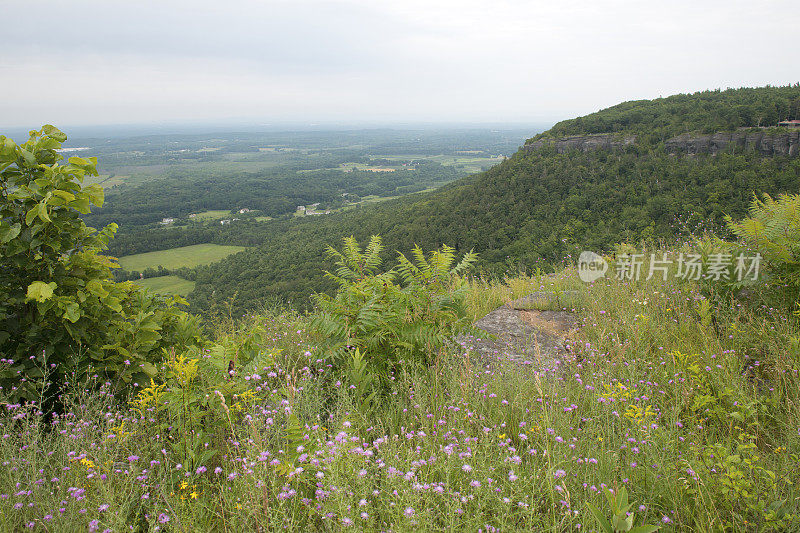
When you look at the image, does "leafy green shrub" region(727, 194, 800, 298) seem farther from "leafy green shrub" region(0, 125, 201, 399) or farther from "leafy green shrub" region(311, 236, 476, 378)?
"leafy green shrub" region(0, 125, 201, 399)

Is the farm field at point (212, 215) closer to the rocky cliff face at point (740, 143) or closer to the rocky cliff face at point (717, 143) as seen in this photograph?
the rocky cliff face at point (717, 143)

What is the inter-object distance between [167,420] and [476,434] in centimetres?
199

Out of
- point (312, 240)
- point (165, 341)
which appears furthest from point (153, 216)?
point (165, 341)

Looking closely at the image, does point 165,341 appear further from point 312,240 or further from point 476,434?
point 312,240

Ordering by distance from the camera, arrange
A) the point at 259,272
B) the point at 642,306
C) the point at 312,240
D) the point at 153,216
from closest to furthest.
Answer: the point at 642,306 < the point at 259,272 < the point at 312,240 < the point at 153,216

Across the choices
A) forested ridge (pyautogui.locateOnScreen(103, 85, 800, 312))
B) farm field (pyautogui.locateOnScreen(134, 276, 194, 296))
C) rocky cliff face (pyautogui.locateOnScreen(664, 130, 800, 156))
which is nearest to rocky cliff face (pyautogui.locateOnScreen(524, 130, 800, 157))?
rocky cliff face (pyautogui.locateOnScreen(664, 130, 800, 156))

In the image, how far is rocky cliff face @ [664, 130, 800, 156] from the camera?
2902cm

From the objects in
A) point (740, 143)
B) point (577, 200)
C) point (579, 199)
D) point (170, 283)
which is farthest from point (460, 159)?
point (170, 283)

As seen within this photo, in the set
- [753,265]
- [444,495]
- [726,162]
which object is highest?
[726,162]

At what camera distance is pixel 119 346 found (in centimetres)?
273

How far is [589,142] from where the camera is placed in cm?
4384

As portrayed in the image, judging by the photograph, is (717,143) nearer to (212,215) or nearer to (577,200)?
(577,200)

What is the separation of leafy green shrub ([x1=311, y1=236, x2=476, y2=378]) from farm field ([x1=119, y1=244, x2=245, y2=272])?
200 feet

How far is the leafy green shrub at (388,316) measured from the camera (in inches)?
120
